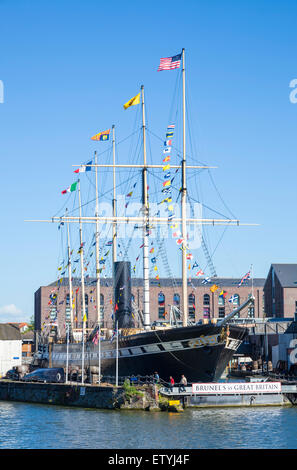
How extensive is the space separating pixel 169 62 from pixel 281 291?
177 feet

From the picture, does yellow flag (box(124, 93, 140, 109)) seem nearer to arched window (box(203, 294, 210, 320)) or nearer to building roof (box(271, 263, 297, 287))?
building roof (box(271, 263, 297, 287))

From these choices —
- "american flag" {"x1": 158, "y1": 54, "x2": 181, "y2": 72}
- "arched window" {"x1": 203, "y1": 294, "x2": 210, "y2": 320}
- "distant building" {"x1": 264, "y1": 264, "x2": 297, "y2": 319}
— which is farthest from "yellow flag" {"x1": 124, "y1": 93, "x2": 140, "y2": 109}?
"arched window" {"x1": 203, "y1": 294, "x2": 210, "y2": 320}

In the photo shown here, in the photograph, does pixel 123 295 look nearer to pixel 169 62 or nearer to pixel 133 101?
pixel 133 101

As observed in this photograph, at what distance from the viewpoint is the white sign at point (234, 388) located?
1561 inches

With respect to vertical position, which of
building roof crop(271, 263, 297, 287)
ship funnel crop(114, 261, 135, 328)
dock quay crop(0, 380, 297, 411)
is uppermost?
building roof crop(271, 263, 297, 287)

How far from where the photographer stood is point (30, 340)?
330ft

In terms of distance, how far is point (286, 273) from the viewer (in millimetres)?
95375

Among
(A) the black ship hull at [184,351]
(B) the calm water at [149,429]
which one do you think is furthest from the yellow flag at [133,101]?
(B) the calm water at [149,429]

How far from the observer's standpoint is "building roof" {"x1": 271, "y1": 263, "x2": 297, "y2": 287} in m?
93.8

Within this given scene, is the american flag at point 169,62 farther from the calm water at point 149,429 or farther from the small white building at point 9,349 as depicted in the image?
the small white building at point 9,349

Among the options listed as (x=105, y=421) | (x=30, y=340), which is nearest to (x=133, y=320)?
(x=105, y=421)
